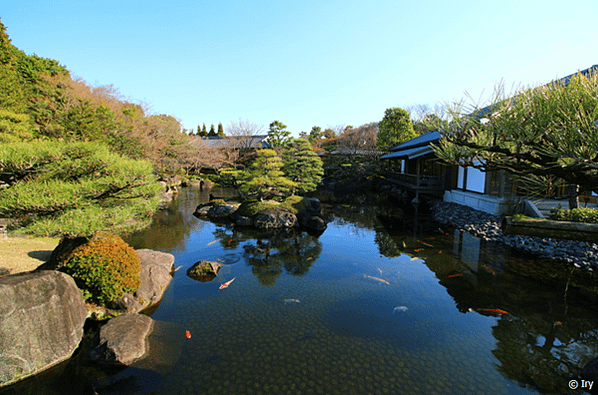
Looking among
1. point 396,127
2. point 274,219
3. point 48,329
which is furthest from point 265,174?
point 396,127

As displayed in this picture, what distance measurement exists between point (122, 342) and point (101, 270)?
1658mm

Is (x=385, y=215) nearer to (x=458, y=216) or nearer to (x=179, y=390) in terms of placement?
(x=458, y=216)

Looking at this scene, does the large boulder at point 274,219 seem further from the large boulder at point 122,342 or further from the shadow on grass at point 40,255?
the large boulder at point 122,342

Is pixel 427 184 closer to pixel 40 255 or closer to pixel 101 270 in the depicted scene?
pixel 101 270

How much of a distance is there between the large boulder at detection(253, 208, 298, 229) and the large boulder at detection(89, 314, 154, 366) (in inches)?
371

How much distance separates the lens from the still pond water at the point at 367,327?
13.9ft

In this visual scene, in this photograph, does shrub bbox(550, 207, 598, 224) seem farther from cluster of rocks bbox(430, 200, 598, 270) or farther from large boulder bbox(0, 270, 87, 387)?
large boulder bbox(0, 270, 87, 387)

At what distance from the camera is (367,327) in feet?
18.5

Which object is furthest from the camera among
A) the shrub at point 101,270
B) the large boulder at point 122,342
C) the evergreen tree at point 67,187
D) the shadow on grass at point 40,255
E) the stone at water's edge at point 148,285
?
the shadow on grass at point 40,255

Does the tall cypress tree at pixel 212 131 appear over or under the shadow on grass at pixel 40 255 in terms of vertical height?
over

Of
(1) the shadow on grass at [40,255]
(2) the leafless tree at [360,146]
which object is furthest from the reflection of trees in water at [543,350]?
(2) the leafless tree at [360,146]

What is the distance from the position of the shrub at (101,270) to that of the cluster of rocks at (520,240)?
1233cm

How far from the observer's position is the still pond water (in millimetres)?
4227

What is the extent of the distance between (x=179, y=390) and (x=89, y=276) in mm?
3103
